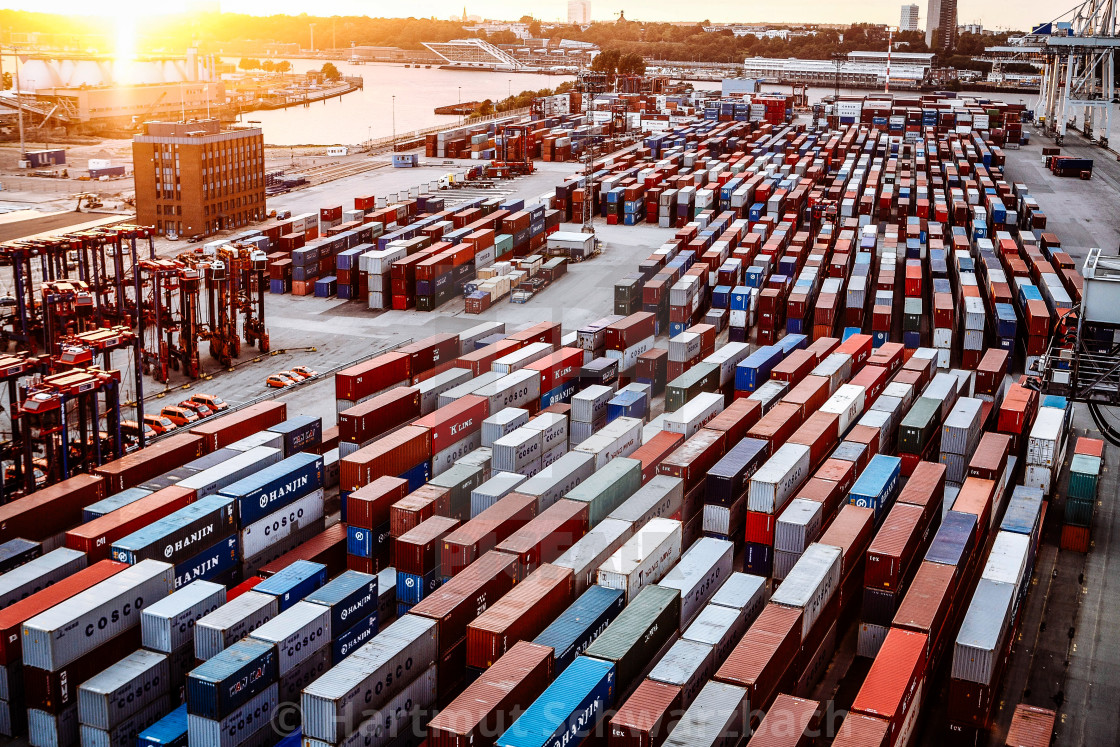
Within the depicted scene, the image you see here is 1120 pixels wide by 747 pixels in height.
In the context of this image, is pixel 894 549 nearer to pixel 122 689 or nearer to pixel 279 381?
pixel 122 689

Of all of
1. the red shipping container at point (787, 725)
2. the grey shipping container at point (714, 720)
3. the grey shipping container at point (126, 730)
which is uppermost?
the grey shipping container at point (714, 720)

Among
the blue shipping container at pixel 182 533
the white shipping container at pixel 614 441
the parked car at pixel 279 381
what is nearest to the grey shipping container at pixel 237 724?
the blue shipping container at pixel 182 533

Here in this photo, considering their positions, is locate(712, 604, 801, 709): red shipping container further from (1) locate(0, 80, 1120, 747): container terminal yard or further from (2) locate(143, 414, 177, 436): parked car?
(2) locate(143, 414, 177, 436): parked car

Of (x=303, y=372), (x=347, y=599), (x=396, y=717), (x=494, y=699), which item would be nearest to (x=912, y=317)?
(x=303, y=372)

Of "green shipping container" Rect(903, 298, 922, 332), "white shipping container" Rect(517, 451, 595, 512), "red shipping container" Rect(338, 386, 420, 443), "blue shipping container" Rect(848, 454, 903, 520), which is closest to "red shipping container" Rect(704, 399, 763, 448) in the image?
"blue shipping container" Rect(848, 454, 903, 520)

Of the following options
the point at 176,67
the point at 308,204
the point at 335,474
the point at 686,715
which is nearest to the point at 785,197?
the point at 308,204

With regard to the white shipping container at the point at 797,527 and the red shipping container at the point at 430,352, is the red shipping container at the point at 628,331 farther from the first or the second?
the white shipping container at the point at 797,527
